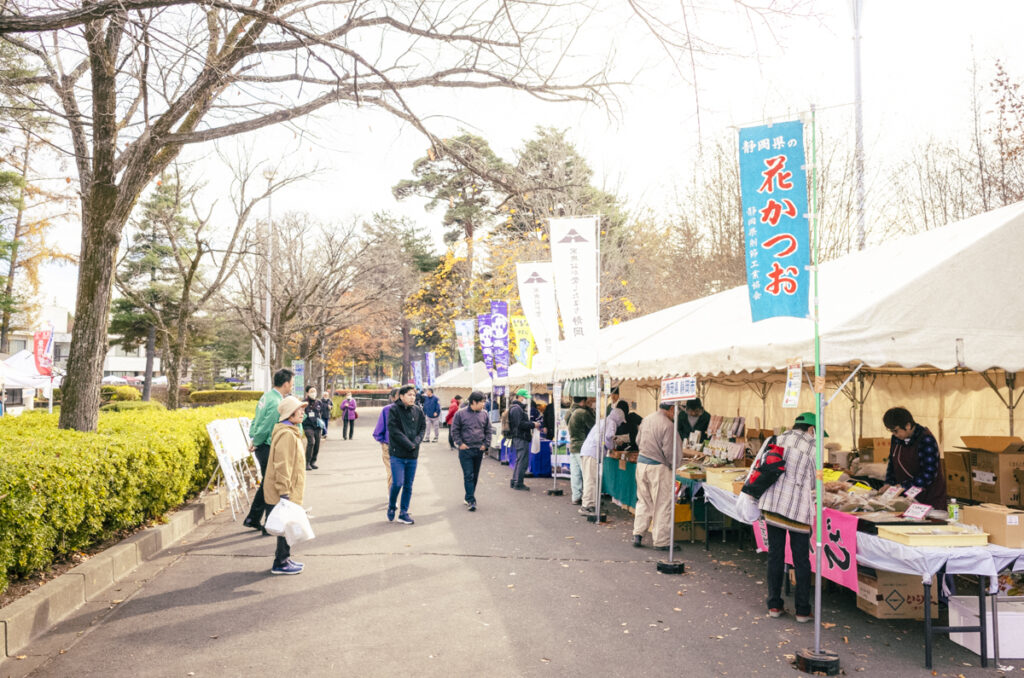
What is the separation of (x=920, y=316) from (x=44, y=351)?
83.1 ft

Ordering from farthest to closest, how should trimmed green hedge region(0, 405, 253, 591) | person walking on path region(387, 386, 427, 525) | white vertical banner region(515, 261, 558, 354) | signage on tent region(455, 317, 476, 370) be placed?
signage on tent region(455, 317, 476, 370)
white vertical banner region(515, 261, 558, 354)
person walking on path region(387, 386, 427, 525)
trimmed green hedge region(0, 405, 253, 591)

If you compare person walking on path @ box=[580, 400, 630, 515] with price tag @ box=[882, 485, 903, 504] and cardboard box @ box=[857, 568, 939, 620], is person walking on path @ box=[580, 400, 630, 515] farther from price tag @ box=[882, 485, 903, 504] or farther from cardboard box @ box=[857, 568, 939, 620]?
cardboard box @ box=[857, 568, 939, 620]

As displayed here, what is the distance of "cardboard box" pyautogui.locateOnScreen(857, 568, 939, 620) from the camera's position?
19.4 feet

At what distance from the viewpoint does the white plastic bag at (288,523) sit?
22.7ft

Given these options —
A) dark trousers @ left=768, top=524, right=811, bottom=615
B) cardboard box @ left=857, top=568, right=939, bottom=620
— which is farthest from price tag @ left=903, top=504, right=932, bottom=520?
dark trousers @ left=768, top=524, right=811, bottom=615

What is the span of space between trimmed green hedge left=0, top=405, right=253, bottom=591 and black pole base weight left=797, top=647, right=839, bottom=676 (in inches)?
219

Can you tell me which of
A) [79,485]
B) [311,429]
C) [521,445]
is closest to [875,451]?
[521,445]

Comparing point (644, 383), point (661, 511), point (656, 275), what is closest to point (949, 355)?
point (661, 511)

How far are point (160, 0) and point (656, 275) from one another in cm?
2228

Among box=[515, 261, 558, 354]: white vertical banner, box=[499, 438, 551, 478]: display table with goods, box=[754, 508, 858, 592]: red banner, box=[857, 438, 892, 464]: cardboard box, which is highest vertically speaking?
box=[515, 261, 558, 354]: white vertical banner

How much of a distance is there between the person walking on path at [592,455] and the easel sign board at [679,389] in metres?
3.17

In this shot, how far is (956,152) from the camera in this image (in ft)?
61.1

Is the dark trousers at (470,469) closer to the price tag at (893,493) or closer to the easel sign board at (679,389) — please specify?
the easel sign board at (679,389)

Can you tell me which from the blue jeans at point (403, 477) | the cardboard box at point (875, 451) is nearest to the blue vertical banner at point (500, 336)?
the blue jeans at point (403, 477)
